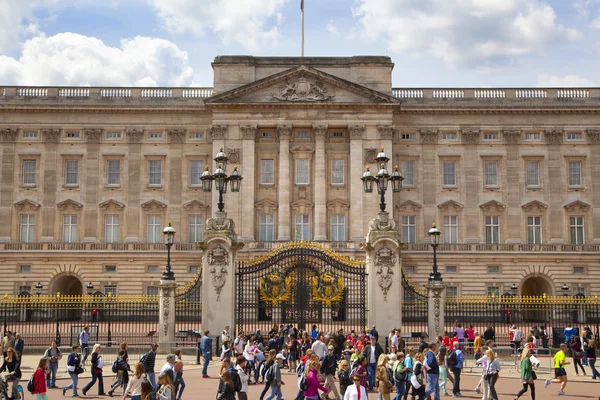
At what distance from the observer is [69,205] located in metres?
58.3

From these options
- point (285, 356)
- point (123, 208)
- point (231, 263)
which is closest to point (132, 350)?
point (231, 263)

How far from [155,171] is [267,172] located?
8866 mm

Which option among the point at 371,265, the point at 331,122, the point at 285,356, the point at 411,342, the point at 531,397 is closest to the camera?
the point at 531,397

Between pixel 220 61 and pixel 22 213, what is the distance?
62.8 feet

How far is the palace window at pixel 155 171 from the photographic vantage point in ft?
194

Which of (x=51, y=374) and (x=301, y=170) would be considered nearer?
(x=51, y=374)

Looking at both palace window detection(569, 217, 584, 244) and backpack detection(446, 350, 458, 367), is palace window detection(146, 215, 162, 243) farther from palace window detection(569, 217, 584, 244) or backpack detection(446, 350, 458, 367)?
backpack detection(446, 350, 458, 367)

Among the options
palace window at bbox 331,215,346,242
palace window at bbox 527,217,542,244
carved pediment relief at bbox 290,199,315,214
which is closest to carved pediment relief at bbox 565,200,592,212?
palace window at bbox 527,217,542,244

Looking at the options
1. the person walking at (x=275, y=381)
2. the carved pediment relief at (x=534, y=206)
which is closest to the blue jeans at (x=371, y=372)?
the person walking at (x=275, y=381)

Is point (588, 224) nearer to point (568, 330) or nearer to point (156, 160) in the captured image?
point (568, 330)

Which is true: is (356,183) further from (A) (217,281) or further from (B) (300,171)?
(A) (217,281)

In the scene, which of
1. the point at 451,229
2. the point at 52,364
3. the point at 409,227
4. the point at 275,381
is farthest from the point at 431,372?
the point at 451,229

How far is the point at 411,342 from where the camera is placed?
32.6m

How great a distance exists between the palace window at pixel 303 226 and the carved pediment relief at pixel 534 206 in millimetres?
16533
